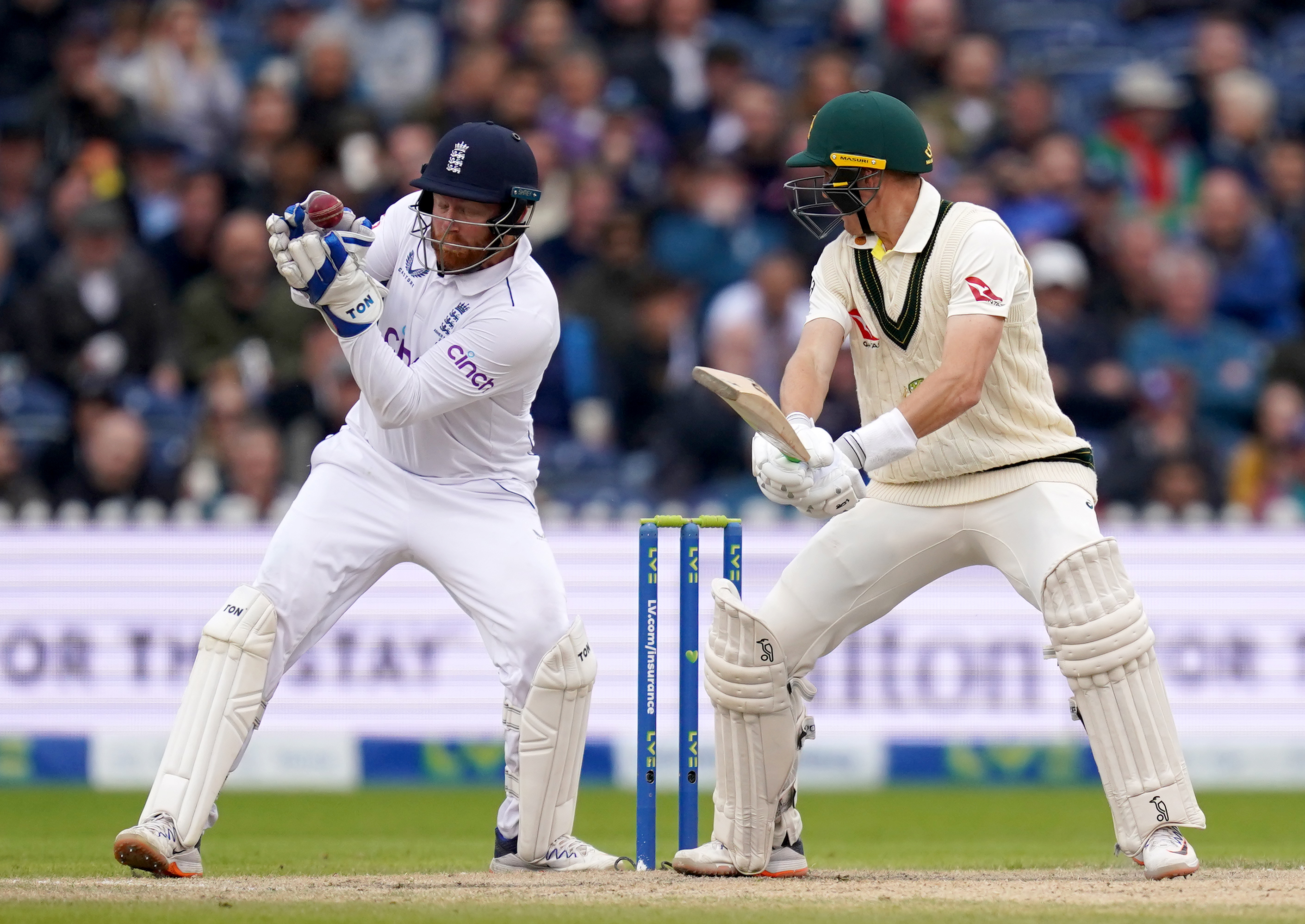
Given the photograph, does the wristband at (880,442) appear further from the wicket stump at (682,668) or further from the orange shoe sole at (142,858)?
the orange shoe sole at (142,858)

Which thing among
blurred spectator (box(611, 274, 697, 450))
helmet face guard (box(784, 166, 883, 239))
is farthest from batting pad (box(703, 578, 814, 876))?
blurred spectator (box(611, 274, 697, 450))

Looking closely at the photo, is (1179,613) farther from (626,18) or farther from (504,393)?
(626,18)

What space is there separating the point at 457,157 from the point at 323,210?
20.5 inches

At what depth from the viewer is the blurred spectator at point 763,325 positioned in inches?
401

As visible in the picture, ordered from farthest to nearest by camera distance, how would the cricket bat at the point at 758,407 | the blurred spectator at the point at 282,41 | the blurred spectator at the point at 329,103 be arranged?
the blurred spectator at the point at 282,41, the blurred spectator at the point at 329,103, the cricket bat at the point at 758,407

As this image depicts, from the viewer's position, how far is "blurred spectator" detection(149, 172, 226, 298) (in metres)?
11.3

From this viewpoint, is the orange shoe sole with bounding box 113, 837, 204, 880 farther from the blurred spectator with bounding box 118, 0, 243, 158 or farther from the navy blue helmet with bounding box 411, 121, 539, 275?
the blurred spectator with bounding box 118, 0, 243, 158

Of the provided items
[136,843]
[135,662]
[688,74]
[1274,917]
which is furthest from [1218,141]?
[136,843]

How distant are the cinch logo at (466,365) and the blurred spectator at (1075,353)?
17.2 feet

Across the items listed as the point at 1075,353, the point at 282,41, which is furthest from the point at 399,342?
the point at 282,41

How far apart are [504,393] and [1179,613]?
4598 mm

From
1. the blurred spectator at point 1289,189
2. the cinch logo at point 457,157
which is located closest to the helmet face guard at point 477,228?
the cinch logo at point 457,157

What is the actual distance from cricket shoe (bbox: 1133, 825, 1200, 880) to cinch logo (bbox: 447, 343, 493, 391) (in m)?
2.37

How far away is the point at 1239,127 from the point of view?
469 inches
